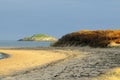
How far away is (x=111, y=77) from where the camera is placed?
1917 cm

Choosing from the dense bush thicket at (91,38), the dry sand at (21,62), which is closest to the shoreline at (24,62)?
the dry sand at (21,62)

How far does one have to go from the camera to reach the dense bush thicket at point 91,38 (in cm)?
6788

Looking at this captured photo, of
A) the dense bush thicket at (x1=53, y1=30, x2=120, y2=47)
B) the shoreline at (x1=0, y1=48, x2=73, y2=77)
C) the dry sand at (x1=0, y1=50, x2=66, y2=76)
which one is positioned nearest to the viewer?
the shoreline at (x1=0, y1=48, x2=73, y2=77)

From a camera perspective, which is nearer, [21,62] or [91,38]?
[21,62]

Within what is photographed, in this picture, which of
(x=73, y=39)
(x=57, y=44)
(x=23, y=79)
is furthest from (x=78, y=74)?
(x=57, y=44)

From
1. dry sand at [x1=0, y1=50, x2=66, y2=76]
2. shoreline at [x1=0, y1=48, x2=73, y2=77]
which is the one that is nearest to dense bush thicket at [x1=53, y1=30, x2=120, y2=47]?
shoreline at [x1=0, y1=48, x2=73, y2=77]

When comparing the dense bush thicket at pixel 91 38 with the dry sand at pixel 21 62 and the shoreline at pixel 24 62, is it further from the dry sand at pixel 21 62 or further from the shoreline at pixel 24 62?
the dry sand at pixel 21 62

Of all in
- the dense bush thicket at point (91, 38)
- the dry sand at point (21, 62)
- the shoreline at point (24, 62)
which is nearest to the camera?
the shoreline at point (24, 62)

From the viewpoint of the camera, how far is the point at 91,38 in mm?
70125

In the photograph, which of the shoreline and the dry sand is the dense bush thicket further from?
the dry sand

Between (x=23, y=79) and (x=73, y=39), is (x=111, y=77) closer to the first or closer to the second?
(x=23, y=79)

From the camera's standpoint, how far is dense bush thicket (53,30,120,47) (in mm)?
67875

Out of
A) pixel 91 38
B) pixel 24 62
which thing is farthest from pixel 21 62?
pixel 91 38

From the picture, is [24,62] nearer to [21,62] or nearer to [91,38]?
[21,62]
